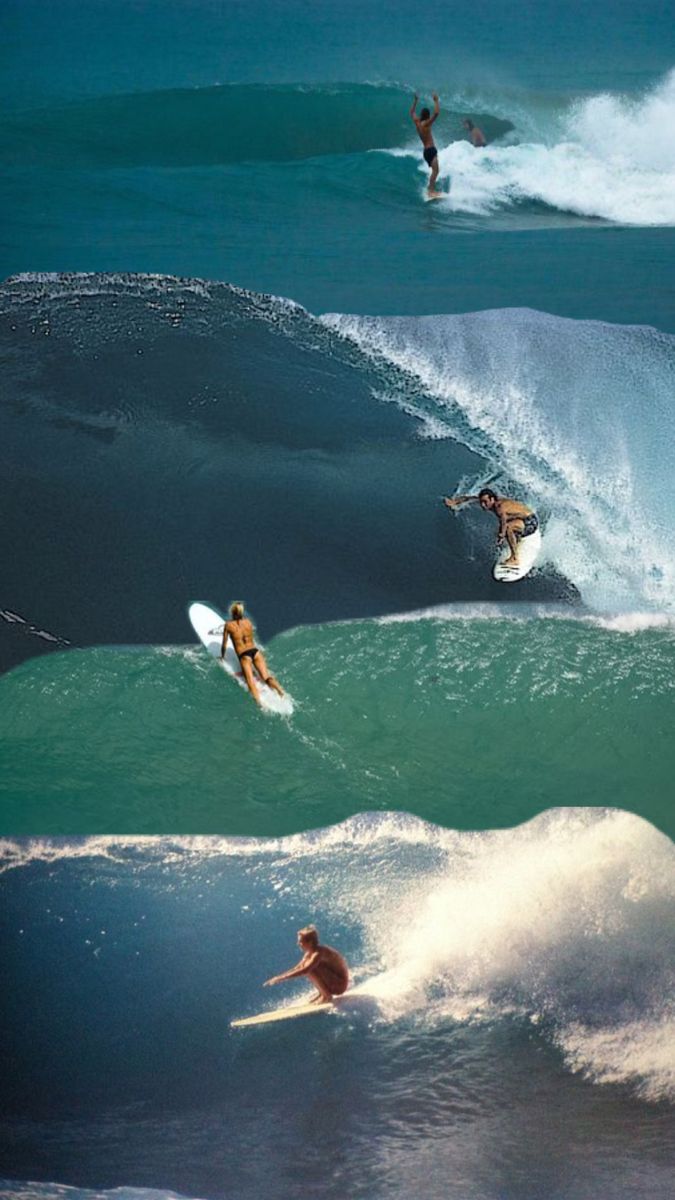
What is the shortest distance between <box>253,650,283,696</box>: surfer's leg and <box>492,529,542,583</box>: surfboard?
1.04 m

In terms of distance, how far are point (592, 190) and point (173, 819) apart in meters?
4.47

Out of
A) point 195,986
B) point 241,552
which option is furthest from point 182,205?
point 195,986

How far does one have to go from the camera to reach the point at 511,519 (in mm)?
4695

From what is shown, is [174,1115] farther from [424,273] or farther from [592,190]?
[592,190]

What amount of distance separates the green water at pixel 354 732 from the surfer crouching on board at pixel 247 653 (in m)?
0.07

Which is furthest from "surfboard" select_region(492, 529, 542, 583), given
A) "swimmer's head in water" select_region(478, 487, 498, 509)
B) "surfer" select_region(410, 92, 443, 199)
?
"surfer" select_region(410, 92, 443, 199)

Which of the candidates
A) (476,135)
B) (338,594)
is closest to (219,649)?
(338,594)

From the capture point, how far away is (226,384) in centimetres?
552

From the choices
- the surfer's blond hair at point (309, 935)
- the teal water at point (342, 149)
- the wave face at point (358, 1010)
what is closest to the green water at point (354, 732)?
the wave face at point (358, 1010)

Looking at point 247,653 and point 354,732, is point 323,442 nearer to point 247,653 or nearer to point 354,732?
point 247,653

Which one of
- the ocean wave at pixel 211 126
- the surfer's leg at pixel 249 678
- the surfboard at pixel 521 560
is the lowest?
the surfer's leg at pixel 249 678

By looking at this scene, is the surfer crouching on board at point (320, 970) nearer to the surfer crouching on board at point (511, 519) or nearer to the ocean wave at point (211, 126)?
the surfer crouching on board at point (511, 519)

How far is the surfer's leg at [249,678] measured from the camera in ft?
13.5

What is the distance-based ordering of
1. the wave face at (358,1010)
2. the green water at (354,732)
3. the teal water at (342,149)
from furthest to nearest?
the teal water at (342,149)
the green water at (354,732)
the wave face at (358,1010)
